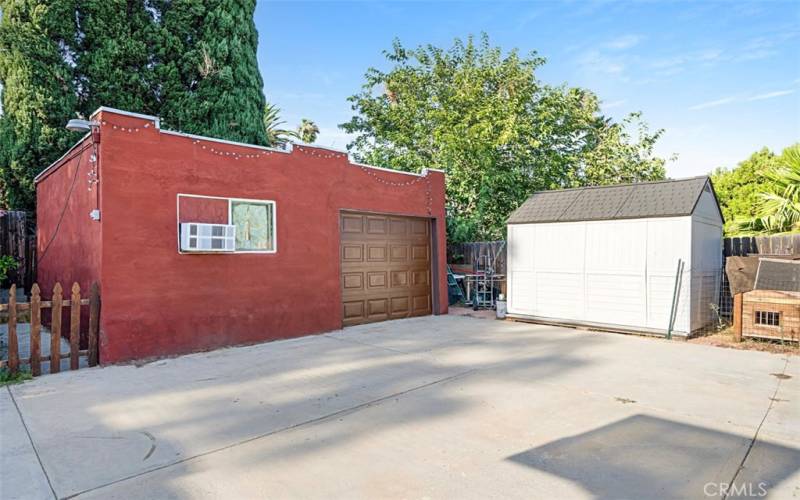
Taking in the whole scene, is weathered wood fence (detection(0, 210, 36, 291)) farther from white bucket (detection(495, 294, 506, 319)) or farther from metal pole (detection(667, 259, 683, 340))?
metal pole (detection(667, 259, 683, 340))

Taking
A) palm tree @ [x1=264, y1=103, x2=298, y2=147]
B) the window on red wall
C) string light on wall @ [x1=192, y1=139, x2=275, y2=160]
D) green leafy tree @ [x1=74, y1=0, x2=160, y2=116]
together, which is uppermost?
palm tree @ [x1=264, y1=103, x2=298, y2=147]

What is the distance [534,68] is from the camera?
49.7 feet

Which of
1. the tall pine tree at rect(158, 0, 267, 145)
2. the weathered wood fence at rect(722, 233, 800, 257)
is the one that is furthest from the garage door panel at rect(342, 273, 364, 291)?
the weathered wood fence at rect(722, 233, 800, 257)

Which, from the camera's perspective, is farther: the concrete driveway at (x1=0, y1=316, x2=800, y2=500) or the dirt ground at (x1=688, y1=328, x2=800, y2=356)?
the dirt ground at (x1=688, y1=328, x2=800, y2=356)

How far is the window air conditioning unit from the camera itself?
629cm

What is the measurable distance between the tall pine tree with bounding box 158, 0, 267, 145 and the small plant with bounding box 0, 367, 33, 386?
8593mm

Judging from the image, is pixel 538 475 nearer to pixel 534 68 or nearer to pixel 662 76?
pixel 662 76

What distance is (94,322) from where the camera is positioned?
5648 millimetres

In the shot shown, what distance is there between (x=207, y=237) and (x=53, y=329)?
6.89 feet

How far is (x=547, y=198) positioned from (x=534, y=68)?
25.6 feet

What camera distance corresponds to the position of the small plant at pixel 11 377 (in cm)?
492

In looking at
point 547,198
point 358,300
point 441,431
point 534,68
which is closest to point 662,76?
point 547,198

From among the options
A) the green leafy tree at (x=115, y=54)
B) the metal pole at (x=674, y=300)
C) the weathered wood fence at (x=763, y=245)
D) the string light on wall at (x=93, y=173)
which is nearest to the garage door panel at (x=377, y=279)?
the string light on wall at (x=93, y=173)

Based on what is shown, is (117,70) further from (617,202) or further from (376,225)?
(617,202)
